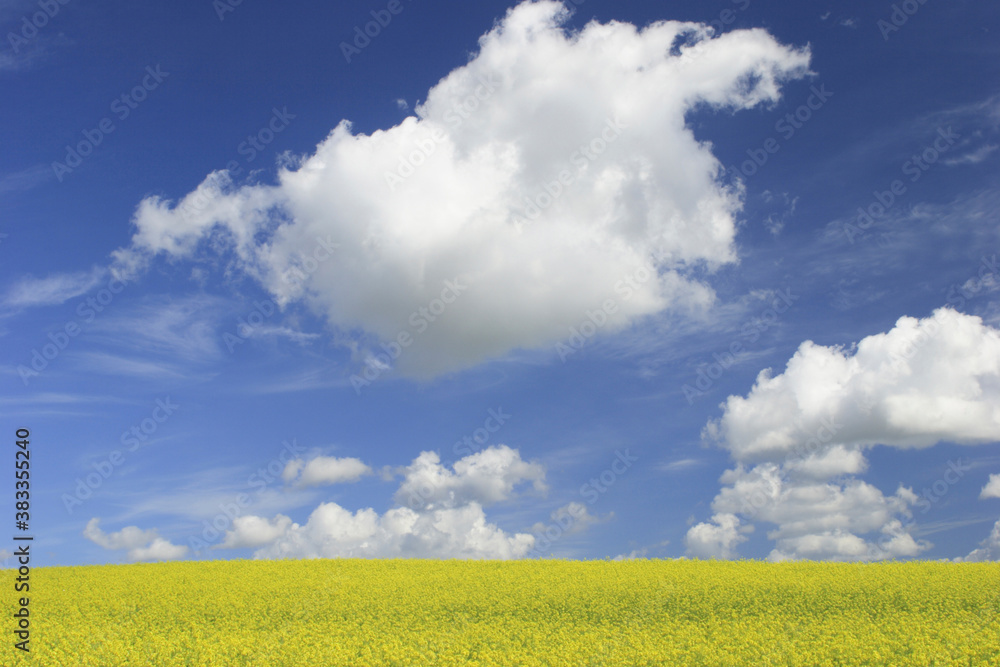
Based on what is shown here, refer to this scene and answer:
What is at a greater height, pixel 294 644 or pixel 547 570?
pixel 547 570

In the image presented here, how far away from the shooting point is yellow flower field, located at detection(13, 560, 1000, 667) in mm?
20234

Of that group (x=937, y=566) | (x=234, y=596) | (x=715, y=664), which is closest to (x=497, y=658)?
(x=715, y=664)

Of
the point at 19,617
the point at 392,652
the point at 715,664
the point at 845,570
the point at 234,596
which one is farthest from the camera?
the point at 845,570

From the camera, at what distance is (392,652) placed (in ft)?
67.7

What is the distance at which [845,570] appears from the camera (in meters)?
30.3

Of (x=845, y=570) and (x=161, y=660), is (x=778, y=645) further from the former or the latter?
(x=161, y=660)

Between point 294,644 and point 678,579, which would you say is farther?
point 678,579

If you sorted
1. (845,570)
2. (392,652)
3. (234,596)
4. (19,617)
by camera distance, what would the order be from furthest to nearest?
(845,570)
(234,596)
(19,617)
(392,652)

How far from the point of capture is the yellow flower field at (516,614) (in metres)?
20.2

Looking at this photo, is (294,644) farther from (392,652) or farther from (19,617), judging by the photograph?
(19,617)

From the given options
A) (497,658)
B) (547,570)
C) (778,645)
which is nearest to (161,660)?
(497,658)

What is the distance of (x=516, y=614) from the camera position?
2491 cm

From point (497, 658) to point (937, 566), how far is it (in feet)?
81.8

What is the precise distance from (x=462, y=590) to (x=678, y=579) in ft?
31.1
